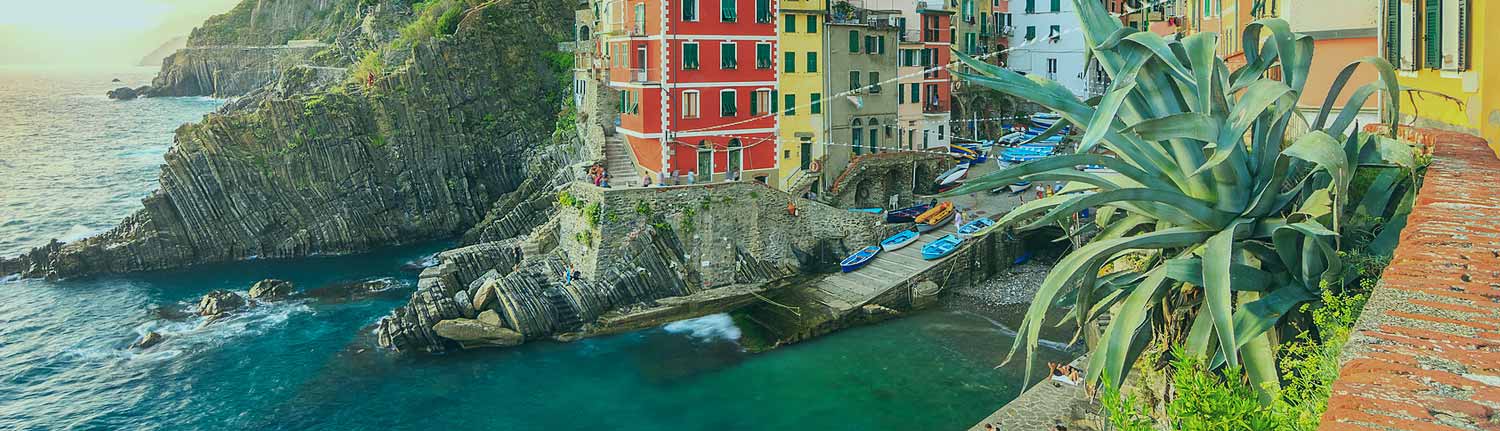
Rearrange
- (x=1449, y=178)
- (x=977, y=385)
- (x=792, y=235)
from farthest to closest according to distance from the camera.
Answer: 1. (x=792, y=235)
2. (x=977, y=385)
3. (x=1449, y=178)

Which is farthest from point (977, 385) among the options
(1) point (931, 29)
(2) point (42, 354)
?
(2) point (42, 354)

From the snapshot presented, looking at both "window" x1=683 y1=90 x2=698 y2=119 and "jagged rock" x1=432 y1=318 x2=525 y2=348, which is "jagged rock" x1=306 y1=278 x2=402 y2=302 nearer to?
"jagged rock" x1=432 y1=318 x2=525 y2=348

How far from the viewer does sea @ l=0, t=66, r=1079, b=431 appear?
33.0 m

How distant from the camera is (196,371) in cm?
3797

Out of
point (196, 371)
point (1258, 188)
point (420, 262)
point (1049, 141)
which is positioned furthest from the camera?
point (1049, 141)

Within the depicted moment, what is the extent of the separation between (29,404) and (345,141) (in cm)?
2772

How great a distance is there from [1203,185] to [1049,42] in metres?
70.0

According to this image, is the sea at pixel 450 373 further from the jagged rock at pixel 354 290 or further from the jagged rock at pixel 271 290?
the jagged rock at pixel 271 290

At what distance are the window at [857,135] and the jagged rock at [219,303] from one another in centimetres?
2762

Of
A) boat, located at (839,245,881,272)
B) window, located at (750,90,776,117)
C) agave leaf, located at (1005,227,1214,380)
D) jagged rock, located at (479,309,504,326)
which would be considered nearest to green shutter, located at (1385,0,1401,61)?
agave leaf, located at (1005,227,1214,380)

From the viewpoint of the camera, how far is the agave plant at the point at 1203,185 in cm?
1273

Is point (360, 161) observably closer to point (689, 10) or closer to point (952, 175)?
point (689, 10)

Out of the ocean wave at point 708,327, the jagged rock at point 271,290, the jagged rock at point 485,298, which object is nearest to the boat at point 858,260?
the ocean wave at point 708,327

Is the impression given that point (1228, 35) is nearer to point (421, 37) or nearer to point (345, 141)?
point (345, 141)
